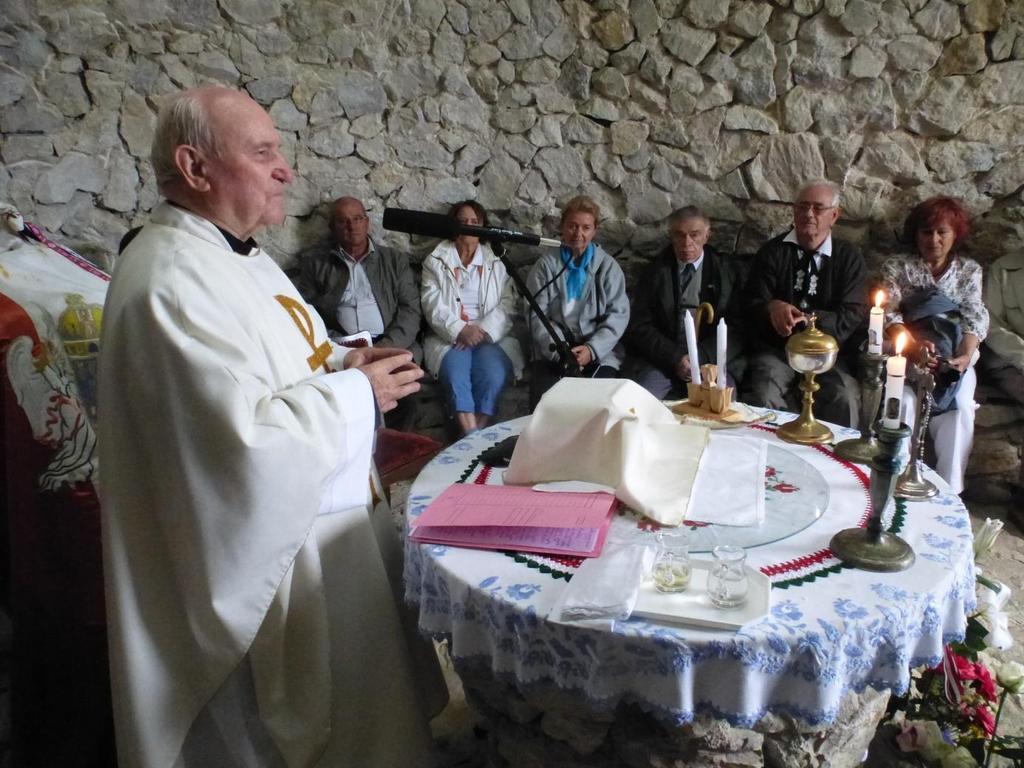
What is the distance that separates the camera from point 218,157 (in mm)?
1396

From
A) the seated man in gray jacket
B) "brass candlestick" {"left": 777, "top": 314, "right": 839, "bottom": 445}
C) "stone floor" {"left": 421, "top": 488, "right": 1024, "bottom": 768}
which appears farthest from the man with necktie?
"brass candlestick" {"left": 777, "top": 314, "right": 839, "bottom": 445}

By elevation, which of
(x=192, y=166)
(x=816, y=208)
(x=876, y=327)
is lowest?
(x=876, y=327)

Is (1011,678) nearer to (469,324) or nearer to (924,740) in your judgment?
(924,740)

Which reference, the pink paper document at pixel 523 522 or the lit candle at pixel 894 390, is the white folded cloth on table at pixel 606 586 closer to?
the pink paper document at pixel 523 522

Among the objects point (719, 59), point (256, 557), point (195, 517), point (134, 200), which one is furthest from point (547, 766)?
point (719, 59)

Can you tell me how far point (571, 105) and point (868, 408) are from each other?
2809mm

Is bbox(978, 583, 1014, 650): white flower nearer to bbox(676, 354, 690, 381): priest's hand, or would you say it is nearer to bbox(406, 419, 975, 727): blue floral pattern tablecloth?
bbox(406, 419, 975, 727): blue floral pattern tablecloth

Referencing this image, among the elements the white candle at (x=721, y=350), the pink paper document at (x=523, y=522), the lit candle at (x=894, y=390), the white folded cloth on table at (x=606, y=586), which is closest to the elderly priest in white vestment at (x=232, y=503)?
the pink paper document at (x=523, y=522)

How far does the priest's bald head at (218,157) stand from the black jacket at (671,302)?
7.99ft

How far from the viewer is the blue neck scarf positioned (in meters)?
3.75

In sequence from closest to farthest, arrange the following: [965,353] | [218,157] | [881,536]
→ [881,536] → [218,157] → [965,353]

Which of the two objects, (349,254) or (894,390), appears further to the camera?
(349,254)

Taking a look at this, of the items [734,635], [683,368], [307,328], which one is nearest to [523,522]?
[734,635]

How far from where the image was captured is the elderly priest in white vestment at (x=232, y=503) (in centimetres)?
127
